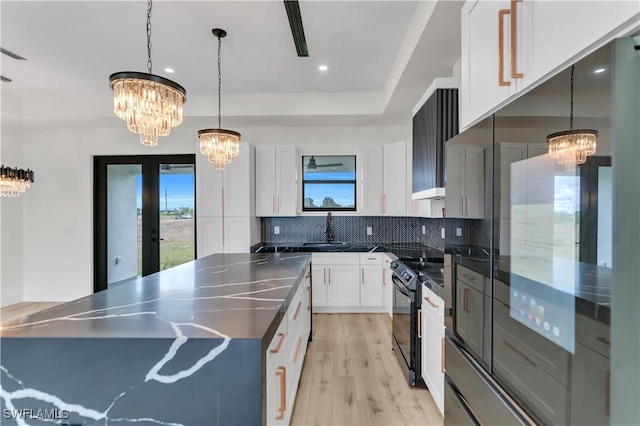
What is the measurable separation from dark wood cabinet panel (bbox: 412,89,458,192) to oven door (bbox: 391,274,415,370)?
2.92 feet

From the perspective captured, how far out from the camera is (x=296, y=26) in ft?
8.14

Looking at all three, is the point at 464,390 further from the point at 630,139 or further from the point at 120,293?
the point at 120,293

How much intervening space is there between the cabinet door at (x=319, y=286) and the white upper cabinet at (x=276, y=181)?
88cm

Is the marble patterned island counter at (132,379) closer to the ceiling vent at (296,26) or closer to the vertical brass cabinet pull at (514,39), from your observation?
the vertical brass cabinet pull at (514,39)

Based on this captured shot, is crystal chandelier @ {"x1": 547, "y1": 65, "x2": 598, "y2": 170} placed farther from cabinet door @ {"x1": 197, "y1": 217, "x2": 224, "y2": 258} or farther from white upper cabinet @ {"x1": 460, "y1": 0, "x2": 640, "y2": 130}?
cabinet door @ {"x1": 197, "y1": 217, "x2": 224, "y2": 258}

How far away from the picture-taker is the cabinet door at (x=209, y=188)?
4.14 metres

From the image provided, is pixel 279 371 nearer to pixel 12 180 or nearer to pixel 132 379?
pixel 132 379

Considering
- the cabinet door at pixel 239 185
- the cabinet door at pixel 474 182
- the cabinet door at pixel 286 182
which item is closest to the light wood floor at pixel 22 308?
the cabinet door at pixel 239 185

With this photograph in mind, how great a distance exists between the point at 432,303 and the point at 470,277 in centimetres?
78

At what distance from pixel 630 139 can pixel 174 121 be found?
6.76ft

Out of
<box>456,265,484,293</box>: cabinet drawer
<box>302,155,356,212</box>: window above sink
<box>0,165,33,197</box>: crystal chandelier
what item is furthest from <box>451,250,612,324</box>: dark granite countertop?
<box>0,165,33,197</box>: crystal chandelier

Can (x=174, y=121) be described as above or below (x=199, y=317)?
above

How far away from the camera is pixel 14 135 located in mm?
4637

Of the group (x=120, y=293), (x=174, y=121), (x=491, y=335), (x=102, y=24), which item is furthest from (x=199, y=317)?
(x=102, y=24)
